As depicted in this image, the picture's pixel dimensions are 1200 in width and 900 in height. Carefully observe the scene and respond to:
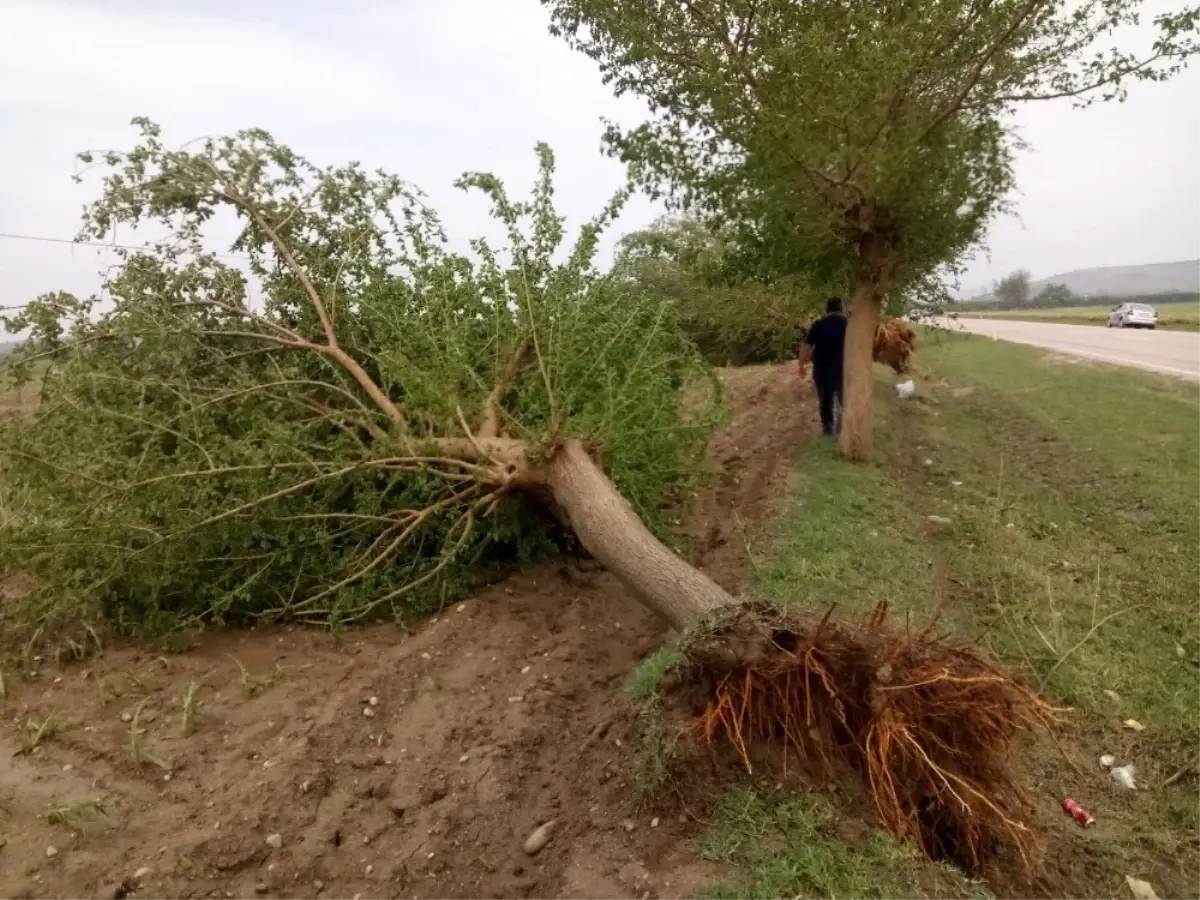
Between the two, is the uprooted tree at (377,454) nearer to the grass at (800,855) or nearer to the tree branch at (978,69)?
the grass at (800,855)

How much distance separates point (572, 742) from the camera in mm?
3510

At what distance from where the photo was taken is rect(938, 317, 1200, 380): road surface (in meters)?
13.6

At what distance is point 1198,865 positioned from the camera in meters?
2.94

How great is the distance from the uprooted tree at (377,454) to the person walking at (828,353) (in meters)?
2.83

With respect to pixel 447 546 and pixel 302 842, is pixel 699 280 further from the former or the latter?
pixel 302 842

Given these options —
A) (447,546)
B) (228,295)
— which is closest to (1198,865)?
(447,546)

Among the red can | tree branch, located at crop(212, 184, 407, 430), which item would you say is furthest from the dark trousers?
the red can

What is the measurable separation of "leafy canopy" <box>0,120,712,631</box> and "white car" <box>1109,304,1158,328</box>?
2576 cm

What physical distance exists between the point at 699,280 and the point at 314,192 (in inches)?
147

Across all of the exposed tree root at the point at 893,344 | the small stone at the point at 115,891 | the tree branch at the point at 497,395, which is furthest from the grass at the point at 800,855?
the exposed tree root at the point at 893,344

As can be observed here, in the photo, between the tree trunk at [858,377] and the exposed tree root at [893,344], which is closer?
the tree trunk at [858,377]

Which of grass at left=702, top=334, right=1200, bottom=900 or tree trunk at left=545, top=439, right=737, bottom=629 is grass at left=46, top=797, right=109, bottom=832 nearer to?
grass at left=702, top=334, right=1200, bottom=900

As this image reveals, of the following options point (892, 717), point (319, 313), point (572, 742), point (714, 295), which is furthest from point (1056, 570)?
point (714, 295)

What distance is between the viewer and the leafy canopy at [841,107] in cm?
586
